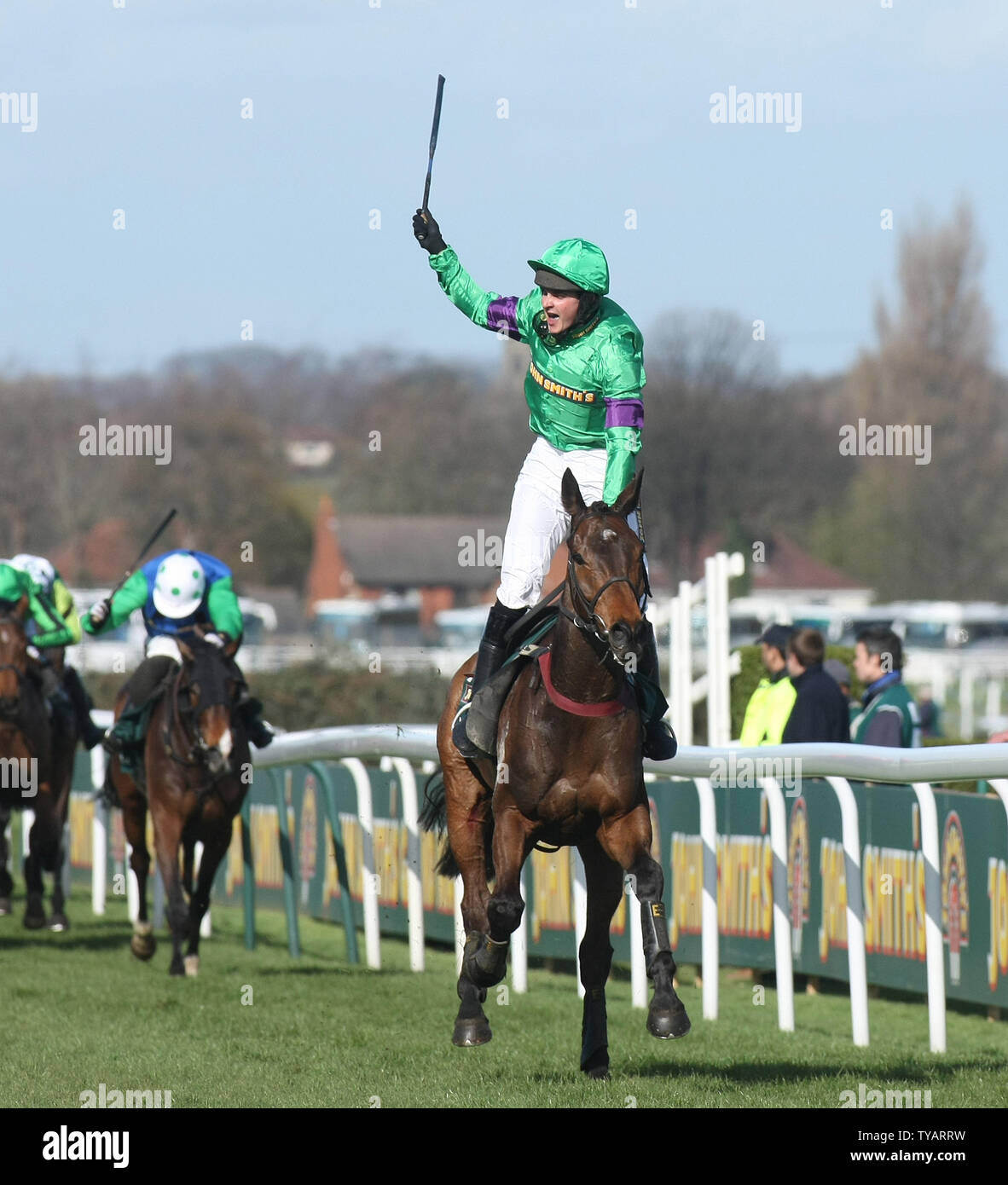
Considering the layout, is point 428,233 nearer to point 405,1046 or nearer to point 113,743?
point 405,1046

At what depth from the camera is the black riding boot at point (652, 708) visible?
19.6 feet

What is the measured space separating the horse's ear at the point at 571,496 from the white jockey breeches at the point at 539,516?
52cm

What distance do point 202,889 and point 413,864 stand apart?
1.14m

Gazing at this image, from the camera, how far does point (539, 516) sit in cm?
627

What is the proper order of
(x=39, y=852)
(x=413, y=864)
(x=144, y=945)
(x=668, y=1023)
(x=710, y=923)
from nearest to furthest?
(x=668, y=1023) → (x=710, y=923) → (x=413, y=864) → (x=144, y=945) → (x=39, y=852)

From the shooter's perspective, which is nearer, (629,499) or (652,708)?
(629,499)

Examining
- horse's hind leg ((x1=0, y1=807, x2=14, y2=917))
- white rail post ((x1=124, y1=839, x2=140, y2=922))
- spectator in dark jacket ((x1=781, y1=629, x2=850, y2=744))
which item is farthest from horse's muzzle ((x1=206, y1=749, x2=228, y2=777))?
spectator in dark jacket ((x1=781, y1=629, x2=850, y2=744))

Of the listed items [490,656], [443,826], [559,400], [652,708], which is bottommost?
[443,826]

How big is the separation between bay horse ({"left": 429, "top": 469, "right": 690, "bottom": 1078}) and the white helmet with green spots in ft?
13.3

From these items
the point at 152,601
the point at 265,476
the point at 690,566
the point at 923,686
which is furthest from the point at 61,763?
the point at 265,476

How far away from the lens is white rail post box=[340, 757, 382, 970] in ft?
30.4

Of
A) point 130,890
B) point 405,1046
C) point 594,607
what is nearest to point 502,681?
point 594,607

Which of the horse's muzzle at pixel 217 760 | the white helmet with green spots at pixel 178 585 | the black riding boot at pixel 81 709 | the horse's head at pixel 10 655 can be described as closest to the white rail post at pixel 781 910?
the horse's muzzle at pixel 217 760
